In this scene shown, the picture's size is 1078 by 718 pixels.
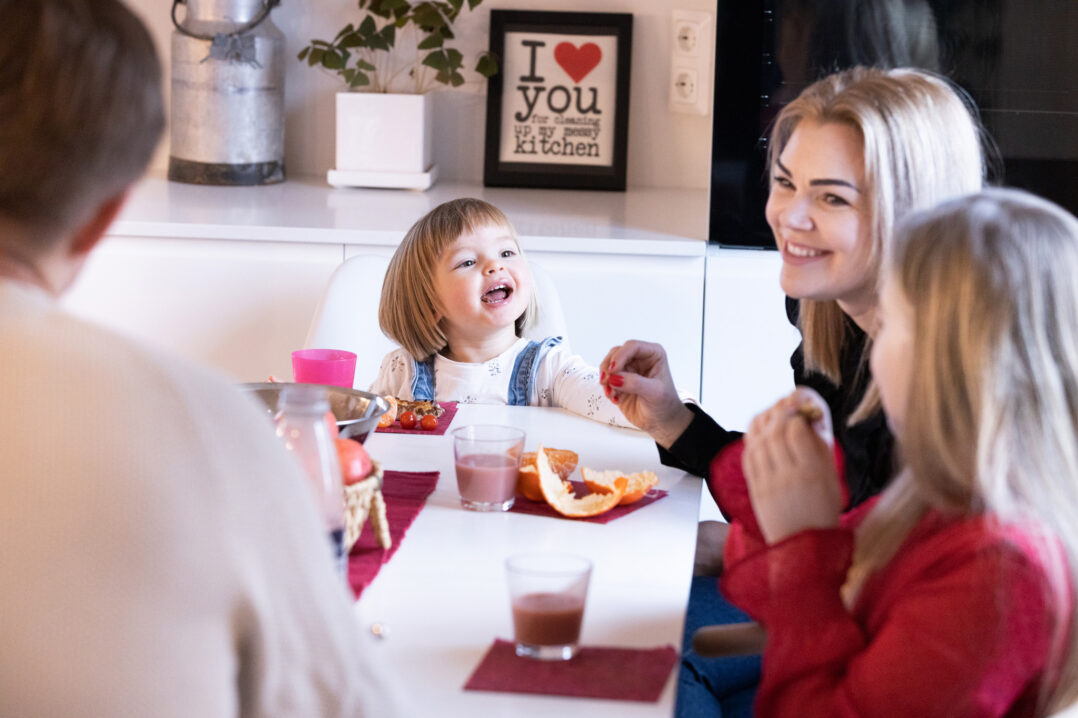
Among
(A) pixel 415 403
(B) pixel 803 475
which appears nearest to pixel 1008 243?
(B) pixel 803 475

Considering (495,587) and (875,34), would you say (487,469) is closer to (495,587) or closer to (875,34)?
(495,587)

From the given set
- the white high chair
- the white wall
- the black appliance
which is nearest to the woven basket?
the white high chair

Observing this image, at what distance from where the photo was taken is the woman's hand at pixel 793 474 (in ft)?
3.23

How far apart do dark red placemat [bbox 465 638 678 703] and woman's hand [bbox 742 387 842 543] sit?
14 cm

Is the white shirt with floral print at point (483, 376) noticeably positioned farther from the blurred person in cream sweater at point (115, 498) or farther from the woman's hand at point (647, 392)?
the blurred person in cream sweater at point (115, 498)

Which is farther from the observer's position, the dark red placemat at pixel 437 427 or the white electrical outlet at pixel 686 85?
the white electrical outlet at pixel 686 85

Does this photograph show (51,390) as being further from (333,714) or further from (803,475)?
(803,475)

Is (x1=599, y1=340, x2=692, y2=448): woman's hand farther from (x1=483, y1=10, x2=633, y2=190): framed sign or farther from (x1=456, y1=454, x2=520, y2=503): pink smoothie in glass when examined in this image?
(x1=483, y1=10, x2=633, y2=190): framed sign

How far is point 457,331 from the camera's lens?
6.43 feet

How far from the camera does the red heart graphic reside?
2.76 meters

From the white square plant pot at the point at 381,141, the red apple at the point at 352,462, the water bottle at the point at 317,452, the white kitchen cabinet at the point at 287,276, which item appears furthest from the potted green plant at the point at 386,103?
the water bottle at the point at 317,452

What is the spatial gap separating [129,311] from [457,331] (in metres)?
0.75

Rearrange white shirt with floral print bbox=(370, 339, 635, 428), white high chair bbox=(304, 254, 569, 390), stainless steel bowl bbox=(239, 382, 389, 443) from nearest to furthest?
stainless steel bowl bbox=(239, 382, 389, 443) → white shirt with floral print bbox=(370, 339, 635, 428) → white high chair bbox=(304, 254, 569, 390)

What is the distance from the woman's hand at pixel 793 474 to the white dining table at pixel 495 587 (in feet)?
0.40
